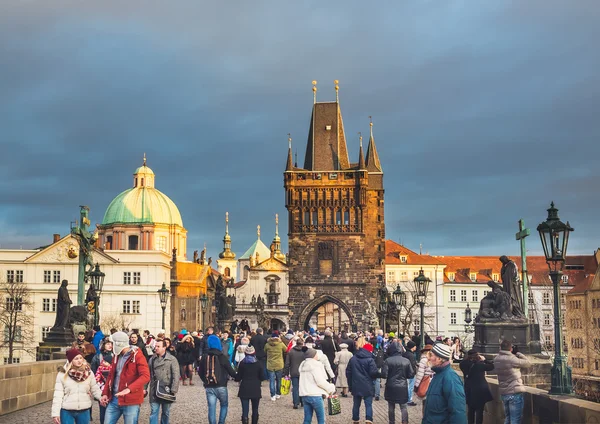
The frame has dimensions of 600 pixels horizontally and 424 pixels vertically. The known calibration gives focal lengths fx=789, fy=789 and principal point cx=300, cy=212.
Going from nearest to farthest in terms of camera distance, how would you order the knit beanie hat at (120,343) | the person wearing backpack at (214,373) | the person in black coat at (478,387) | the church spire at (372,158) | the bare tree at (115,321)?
the knit beanie hat at (120,343) → the person in black coat at (478,387) → the person wearing backpack at (214,373) → the bare tree at (115,321) → the church spire at (372,158)

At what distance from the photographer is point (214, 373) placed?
1341cm

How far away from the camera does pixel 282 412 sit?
17.6m

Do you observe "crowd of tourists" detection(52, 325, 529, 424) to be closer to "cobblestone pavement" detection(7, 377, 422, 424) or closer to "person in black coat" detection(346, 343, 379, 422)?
"person in black coat" detection(346, 343, 379, 422)

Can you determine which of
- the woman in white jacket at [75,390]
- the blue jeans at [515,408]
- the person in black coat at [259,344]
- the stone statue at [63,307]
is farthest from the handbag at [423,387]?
the stone statue at [63,307]

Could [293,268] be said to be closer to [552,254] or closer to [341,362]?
[341,362]

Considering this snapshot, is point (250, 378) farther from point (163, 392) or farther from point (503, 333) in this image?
point (503, 333)

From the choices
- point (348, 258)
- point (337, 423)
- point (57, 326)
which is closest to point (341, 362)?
point (337, 423)

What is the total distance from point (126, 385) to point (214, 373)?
2.70 m

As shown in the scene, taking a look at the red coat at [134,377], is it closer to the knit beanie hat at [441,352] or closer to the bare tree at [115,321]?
the knit beanie hat at [441,352]

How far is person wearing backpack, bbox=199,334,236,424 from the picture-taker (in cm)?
1341

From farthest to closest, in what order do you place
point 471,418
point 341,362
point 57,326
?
1. point 57,326
2. point 341,362
3. point 471,418

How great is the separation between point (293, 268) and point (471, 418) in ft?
197

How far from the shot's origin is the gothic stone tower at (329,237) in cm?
7200

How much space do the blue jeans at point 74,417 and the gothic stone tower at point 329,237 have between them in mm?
59928
